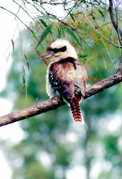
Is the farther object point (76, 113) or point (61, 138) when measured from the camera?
point (61, 138)

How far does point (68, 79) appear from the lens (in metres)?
3.05

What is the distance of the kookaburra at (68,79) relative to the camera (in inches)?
118

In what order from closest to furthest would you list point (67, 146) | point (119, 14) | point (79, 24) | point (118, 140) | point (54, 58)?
point (119, 14) → point (79, 24) → point (54, 58) → point (118, 140) → point (67, 146)

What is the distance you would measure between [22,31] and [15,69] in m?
16.0

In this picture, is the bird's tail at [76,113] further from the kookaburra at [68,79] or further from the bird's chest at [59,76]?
the bird's chest at [59,76]

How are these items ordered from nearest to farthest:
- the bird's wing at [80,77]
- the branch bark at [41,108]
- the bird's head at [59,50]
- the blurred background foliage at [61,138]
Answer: the branch bark at [41,108]
the bird's wing at [80,77]
the bird's head at [59,50]
the blurred background foliage at [61,138]

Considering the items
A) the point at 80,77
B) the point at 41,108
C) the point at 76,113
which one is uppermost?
the point at 41,108

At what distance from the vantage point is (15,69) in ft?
61.1

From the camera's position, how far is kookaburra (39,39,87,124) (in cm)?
301

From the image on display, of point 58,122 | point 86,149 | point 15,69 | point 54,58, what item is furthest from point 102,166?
point 54,58

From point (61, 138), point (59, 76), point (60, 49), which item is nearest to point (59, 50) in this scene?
point (60, 49)

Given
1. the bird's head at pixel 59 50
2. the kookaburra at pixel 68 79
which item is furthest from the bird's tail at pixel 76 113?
the bird's head at pixel 59 50

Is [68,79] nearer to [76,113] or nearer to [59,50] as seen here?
[76,113]

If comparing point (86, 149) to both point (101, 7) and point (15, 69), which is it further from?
point (101, 7)
